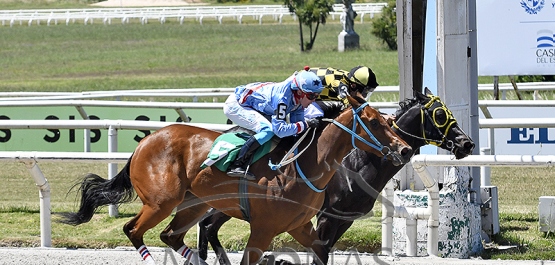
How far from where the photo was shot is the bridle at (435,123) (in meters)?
6.24

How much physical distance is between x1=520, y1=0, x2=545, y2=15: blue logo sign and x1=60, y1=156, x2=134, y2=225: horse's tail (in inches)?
259

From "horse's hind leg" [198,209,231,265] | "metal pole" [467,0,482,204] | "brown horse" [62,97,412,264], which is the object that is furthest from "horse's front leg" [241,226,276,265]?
"metal pole" [467,0,482,204]

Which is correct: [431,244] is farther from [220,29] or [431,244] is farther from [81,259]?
[220,29]

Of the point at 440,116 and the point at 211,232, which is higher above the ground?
the point at 440,116

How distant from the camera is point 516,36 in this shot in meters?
11.7

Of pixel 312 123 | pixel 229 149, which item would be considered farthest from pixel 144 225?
pixel 312 123

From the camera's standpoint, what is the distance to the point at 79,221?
6781 millimetres

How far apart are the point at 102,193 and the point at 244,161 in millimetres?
1244

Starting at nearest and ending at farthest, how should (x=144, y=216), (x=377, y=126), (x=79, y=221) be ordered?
(x=377, y=126)
(x=144, y=216)
(x=79, y=221)

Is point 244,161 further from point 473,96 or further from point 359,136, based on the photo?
point 473,96

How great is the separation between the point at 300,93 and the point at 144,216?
4.40 ft

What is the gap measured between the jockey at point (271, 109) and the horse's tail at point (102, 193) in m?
0.96

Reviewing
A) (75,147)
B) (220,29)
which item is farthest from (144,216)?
(220,29)

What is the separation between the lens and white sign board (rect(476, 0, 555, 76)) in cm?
1147
